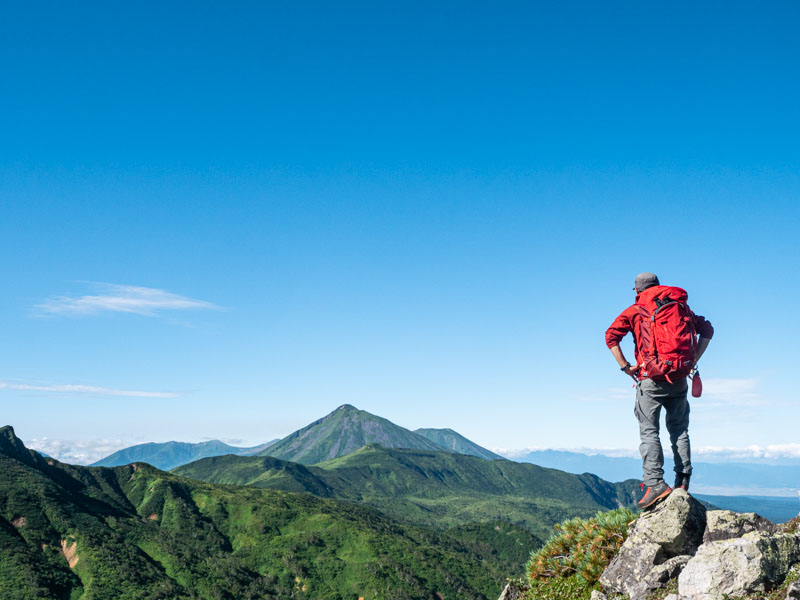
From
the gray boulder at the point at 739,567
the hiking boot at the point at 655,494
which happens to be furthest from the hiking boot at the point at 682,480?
the gray boulder at the point at 739,567

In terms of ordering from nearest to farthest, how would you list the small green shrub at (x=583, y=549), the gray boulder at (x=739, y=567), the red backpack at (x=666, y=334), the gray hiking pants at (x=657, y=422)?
the gray boulder at (x=739, y=567) < the red backpack at (x=666, y=334) < the small green shrub at (x=583, y=549) < the gray hiking pants at (x=657, y=422)

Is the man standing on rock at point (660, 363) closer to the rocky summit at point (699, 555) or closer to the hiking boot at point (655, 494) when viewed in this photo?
the hiking boot at point (655, 494)

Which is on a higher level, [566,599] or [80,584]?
[566,599]

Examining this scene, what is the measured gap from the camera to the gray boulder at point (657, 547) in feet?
34.8

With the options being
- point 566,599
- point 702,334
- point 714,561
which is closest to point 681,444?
point 702,334

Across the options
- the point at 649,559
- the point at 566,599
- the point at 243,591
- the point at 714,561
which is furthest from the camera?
the point at 243,591

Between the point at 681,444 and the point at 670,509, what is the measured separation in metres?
1.72

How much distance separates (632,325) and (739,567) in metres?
5.03

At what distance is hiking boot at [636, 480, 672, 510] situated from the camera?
1194cm

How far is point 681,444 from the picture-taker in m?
12.5

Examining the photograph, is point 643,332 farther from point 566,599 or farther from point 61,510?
point 61,510

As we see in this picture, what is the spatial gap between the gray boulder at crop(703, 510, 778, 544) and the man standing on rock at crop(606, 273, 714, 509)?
3.18ft

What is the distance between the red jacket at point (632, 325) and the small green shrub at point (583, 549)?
3.55 m

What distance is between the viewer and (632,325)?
1270 centimetres
